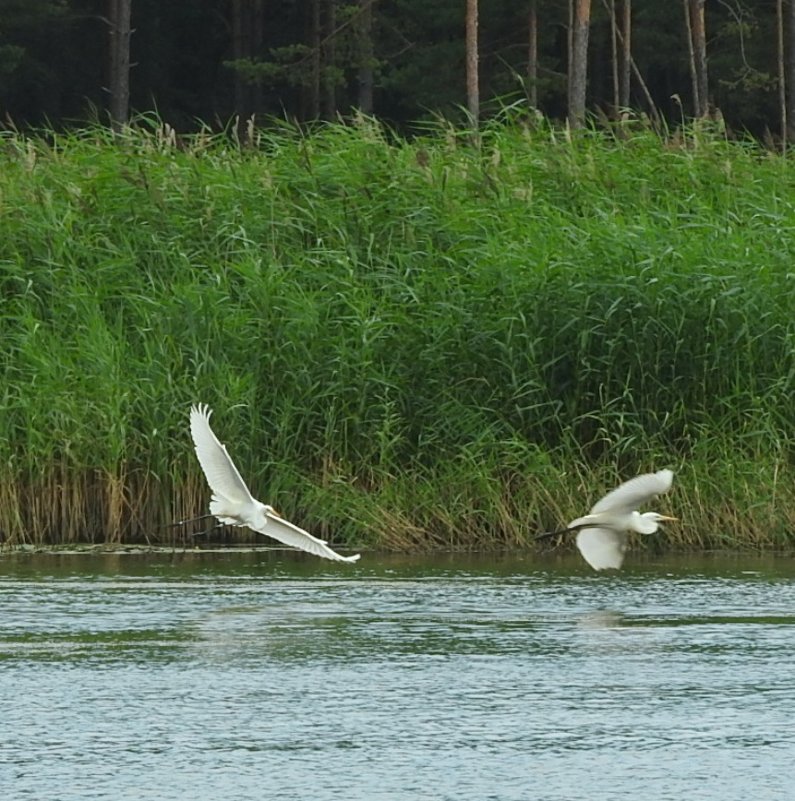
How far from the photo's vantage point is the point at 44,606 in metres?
9.04

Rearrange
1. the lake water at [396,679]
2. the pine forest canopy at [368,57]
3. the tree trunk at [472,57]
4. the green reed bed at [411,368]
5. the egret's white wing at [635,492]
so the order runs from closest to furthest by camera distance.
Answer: the lake water at [396,679] < the egret's white wing at [635,492] < the green reed bed at [411,368] < the tree trunk at [472,57] < the pine forest canopy at [368,57]

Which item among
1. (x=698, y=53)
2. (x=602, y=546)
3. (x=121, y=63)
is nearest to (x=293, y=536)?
(x=602, y=546)

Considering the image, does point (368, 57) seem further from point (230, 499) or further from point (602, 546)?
point (602, 546)

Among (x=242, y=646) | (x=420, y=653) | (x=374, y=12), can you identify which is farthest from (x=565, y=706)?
(x=374, y=12)

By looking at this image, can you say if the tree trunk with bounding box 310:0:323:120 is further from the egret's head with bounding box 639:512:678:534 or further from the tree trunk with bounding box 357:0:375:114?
the egret's head with bounding box 639:512:678:534

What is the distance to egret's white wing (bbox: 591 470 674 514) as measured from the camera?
9.16m

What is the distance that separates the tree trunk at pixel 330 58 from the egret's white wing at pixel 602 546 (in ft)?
74.6

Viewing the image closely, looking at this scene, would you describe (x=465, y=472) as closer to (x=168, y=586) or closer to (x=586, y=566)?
(x=586, y=566)

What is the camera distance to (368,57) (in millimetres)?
32594

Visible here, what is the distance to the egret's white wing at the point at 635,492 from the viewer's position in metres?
9.16

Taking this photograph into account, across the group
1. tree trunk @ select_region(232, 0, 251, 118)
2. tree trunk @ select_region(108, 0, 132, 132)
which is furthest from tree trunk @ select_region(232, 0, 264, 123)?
tree trunk @ select_region(108, 0, 132, 132)

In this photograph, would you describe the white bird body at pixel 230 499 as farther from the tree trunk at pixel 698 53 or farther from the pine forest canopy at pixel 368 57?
the pine forest canopy at pixel 368 57

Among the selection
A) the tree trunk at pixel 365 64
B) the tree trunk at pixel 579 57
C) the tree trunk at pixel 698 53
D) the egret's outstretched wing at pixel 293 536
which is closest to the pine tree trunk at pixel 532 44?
the tree trunk at pixel 365 64

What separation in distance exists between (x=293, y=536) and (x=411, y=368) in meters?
2.31
